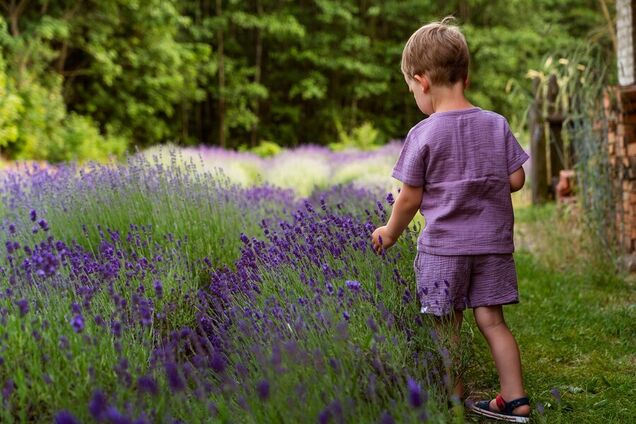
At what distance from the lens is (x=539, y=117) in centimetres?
1007

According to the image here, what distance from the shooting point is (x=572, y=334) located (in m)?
4.19

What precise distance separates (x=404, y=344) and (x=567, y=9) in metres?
25.0

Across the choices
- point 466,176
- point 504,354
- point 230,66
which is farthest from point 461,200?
point 230,66

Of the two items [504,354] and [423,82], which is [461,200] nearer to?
[423,82]

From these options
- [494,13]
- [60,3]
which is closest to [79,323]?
[60,3]

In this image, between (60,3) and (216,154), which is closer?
(216,154)

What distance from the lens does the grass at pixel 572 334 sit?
3.08 metres

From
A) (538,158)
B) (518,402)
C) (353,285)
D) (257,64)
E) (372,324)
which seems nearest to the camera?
(372,324)

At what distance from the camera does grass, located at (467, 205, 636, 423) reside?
10.1 ft

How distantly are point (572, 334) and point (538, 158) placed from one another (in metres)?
6.19

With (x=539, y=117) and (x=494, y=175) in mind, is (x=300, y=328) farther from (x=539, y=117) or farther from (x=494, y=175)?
(x=539, y=117)

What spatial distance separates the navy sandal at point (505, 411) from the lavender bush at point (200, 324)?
22cm

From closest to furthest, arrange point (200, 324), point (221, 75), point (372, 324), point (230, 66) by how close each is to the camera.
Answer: point (372, 324) → point (200, 324) → point (221, 75) → point (230, 66)

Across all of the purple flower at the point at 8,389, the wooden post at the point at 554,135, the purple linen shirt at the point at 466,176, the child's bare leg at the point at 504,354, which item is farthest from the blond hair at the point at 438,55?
Result: the wooden post at the point at 554,135
